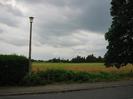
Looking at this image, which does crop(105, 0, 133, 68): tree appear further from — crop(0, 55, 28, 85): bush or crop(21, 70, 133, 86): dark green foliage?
crop(0, 55, 28, 85): bush

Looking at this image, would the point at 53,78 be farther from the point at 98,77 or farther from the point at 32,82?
the point at 98,77

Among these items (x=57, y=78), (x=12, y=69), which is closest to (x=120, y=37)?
(x=57, y=78)

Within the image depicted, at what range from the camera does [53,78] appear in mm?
32750

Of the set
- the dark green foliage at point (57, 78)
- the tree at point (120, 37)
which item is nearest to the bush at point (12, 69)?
the dark green foliage at point (57, 78)

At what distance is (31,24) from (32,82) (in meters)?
4.46

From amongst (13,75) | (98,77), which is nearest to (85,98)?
(13,75)

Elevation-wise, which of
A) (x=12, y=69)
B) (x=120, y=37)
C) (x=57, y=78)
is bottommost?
(x=57, y=78)

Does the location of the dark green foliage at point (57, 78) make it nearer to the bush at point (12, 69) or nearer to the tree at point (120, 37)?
the bush at point (12, 69)

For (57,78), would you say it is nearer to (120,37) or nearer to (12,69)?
(12,69)

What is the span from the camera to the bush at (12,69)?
28766 mm

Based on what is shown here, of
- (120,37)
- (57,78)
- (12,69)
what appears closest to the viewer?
(12,69)

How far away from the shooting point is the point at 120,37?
143 ft

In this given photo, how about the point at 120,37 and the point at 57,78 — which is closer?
the point at 57,78

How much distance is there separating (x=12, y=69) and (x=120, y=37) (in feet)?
57.4
